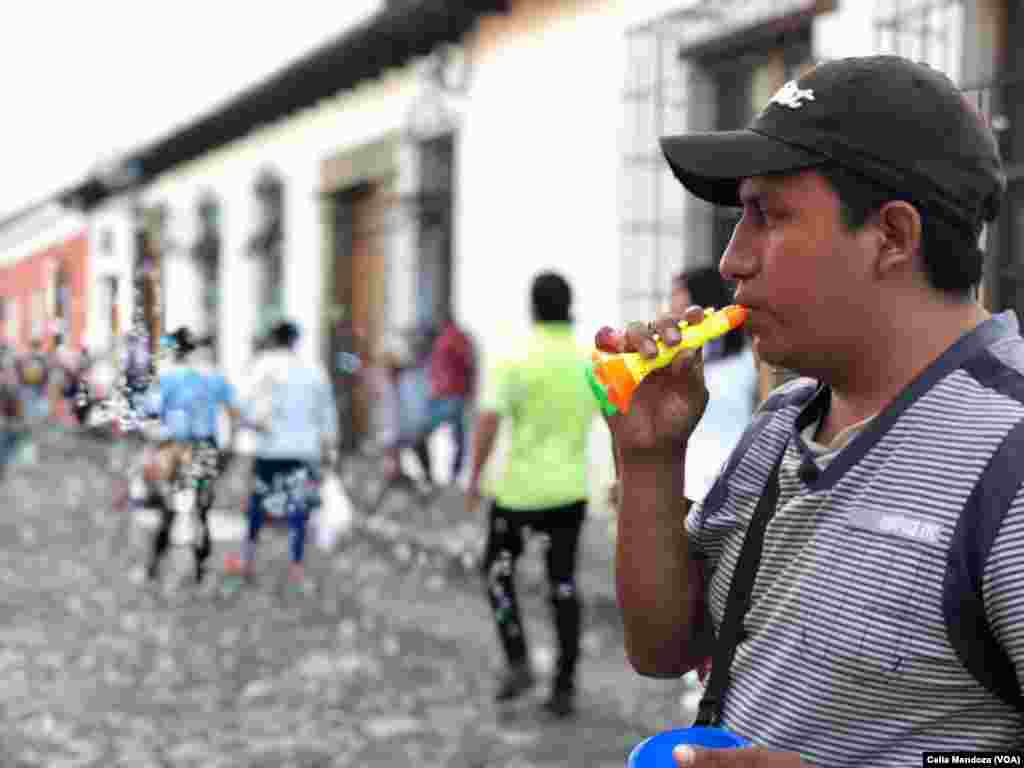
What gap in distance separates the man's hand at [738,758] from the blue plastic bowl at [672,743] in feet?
0.10

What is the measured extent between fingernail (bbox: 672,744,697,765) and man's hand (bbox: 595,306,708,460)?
38 cm

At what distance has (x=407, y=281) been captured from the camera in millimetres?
14633

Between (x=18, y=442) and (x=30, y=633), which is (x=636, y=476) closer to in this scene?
(x=30, y=633)

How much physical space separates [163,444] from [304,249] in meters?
12.5

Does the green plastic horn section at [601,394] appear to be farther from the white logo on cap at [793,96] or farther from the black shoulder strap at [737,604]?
the white logo on cap at [793,96]

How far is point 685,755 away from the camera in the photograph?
1.59 meters

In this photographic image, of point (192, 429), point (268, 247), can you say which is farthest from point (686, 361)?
point (268, 247)

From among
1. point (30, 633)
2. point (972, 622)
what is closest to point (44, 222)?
point (30, 633)

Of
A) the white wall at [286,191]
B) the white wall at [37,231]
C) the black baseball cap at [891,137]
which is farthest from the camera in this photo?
the white wall at [286,191]

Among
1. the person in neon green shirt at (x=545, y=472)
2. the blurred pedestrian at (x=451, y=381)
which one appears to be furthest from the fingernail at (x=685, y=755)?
the blurred pedestrian at (x=451, y=381)

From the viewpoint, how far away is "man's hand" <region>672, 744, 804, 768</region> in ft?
5.18

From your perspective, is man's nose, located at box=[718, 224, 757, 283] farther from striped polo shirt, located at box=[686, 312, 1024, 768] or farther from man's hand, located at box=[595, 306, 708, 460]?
striped polo shirt, located at box=[686, 312, 1024, 768]

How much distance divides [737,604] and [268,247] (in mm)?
15586

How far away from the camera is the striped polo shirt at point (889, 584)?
4.90 ft
